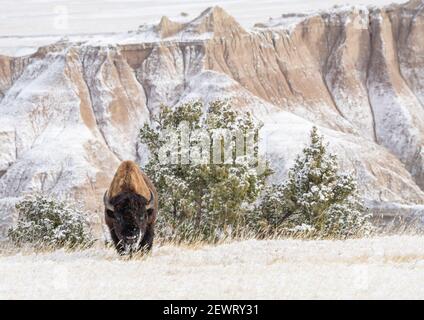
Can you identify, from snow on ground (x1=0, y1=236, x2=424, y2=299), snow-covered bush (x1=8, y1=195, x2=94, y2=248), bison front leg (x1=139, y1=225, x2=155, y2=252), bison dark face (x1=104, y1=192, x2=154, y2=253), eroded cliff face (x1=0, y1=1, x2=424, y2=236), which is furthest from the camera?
eroded cliff face (x1=0, y1=1, x2=424, y2=236)

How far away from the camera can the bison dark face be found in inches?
547

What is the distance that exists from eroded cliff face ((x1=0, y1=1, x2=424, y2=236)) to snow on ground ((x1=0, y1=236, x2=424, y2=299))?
102m

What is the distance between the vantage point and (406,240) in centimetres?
1570

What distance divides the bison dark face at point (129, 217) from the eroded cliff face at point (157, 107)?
10217cm

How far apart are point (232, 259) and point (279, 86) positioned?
180607 mm

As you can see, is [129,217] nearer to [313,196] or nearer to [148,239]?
[148,239]

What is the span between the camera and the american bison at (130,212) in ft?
45.8

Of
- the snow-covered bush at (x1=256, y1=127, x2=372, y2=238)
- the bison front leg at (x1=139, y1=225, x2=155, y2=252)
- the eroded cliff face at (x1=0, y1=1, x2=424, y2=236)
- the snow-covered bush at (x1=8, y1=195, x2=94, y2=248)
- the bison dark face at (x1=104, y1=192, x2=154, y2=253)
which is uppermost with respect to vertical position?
the bison dark face at (x1=104, y1=192, x2=154, y2=253)

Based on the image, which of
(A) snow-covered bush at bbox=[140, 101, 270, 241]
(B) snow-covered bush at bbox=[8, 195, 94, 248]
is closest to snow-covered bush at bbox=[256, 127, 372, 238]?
(A) snow-covered bush at bbox=[140, 101, 270, 241]

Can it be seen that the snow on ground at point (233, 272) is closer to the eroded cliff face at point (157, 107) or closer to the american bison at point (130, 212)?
the american bison at point (130, 212)

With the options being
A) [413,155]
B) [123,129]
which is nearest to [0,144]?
[123,129]

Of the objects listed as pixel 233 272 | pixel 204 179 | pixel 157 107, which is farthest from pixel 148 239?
pixel 157 107

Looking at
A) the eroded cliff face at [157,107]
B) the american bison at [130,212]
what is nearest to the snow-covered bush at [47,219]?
the american bison at [130,212]

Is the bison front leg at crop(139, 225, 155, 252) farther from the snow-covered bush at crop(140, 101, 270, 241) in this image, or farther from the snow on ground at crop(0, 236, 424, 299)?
the snow-covered bush at crop(140, 101, 270, 241)
